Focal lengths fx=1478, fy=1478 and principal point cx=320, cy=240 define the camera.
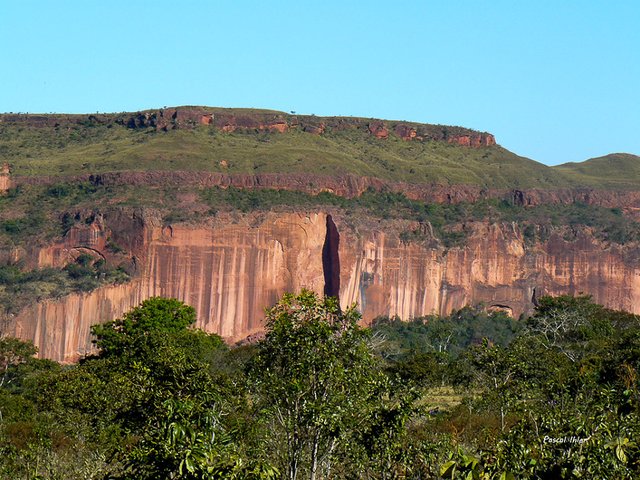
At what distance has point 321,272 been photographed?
376 ft

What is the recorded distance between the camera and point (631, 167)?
150 m

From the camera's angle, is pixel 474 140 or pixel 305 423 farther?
pixel 474 140

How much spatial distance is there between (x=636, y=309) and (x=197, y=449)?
4250 inches

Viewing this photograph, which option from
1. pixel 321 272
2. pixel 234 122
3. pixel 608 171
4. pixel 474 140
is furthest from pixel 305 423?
pixel 608 171

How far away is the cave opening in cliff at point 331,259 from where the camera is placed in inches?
4466

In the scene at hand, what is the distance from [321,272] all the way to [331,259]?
127cm

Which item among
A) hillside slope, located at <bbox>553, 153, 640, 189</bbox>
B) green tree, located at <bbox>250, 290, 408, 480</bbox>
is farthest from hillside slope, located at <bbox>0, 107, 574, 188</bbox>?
green tree, located at <bbox>250, 290, 408, 480</bbox>

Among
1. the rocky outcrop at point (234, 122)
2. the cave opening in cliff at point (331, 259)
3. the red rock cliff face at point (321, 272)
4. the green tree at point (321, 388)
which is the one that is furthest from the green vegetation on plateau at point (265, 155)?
the green tree at point (321, 388)

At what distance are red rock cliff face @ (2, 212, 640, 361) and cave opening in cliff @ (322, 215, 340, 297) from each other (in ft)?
0.33

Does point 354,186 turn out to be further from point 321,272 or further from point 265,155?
point 321,272

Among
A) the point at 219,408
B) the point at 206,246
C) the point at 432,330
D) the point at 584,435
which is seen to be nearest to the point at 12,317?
the point at 206,246

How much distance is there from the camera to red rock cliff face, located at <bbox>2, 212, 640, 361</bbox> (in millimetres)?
103312

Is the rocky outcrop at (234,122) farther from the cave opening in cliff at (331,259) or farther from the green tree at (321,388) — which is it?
the green tree at (321,388)

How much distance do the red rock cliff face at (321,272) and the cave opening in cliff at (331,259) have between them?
0.33ft
